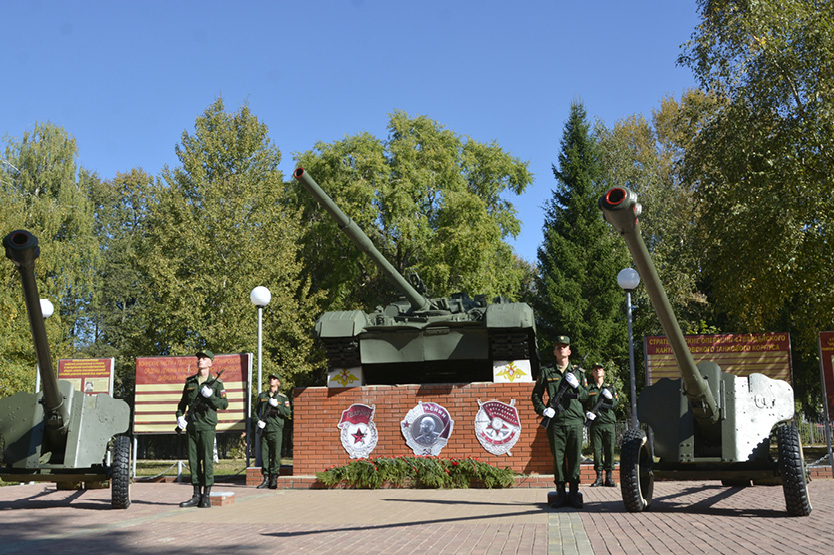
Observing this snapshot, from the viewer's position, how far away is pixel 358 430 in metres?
13.1

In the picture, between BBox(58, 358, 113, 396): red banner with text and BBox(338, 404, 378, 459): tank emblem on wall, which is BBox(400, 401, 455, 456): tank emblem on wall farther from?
BBox(58, 358, 113, 396): red banner with text

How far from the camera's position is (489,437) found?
12.6 meters

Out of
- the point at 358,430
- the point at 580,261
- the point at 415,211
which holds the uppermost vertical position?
the point at 415,211

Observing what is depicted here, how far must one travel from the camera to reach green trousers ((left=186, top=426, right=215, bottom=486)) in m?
9.68

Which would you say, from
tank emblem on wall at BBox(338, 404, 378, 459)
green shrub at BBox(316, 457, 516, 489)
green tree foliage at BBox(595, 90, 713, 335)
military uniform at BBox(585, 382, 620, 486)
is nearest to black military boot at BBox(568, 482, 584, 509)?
green shrub at BBox(316, 457, 516, 489)

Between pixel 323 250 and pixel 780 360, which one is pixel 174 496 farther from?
pixel 323 250

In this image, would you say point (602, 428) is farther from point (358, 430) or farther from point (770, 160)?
point (770, 160)

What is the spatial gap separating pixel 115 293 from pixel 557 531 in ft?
116

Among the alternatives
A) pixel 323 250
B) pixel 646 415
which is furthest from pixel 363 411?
pixel 323 250

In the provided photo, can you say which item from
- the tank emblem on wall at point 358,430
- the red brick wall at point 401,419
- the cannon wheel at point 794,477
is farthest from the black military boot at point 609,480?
the cannon wheel at point 794,477

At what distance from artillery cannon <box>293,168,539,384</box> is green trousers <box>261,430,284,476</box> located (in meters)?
1.49

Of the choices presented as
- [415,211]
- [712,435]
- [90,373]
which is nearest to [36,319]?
[712,435]

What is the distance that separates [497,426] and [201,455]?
4.87 meters

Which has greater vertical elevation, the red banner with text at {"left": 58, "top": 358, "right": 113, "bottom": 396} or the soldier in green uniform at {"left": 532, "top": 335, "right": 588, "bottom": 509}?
the red banner with text at {"left": 58, "top": 358, "right": 113, "bottom": 396}
